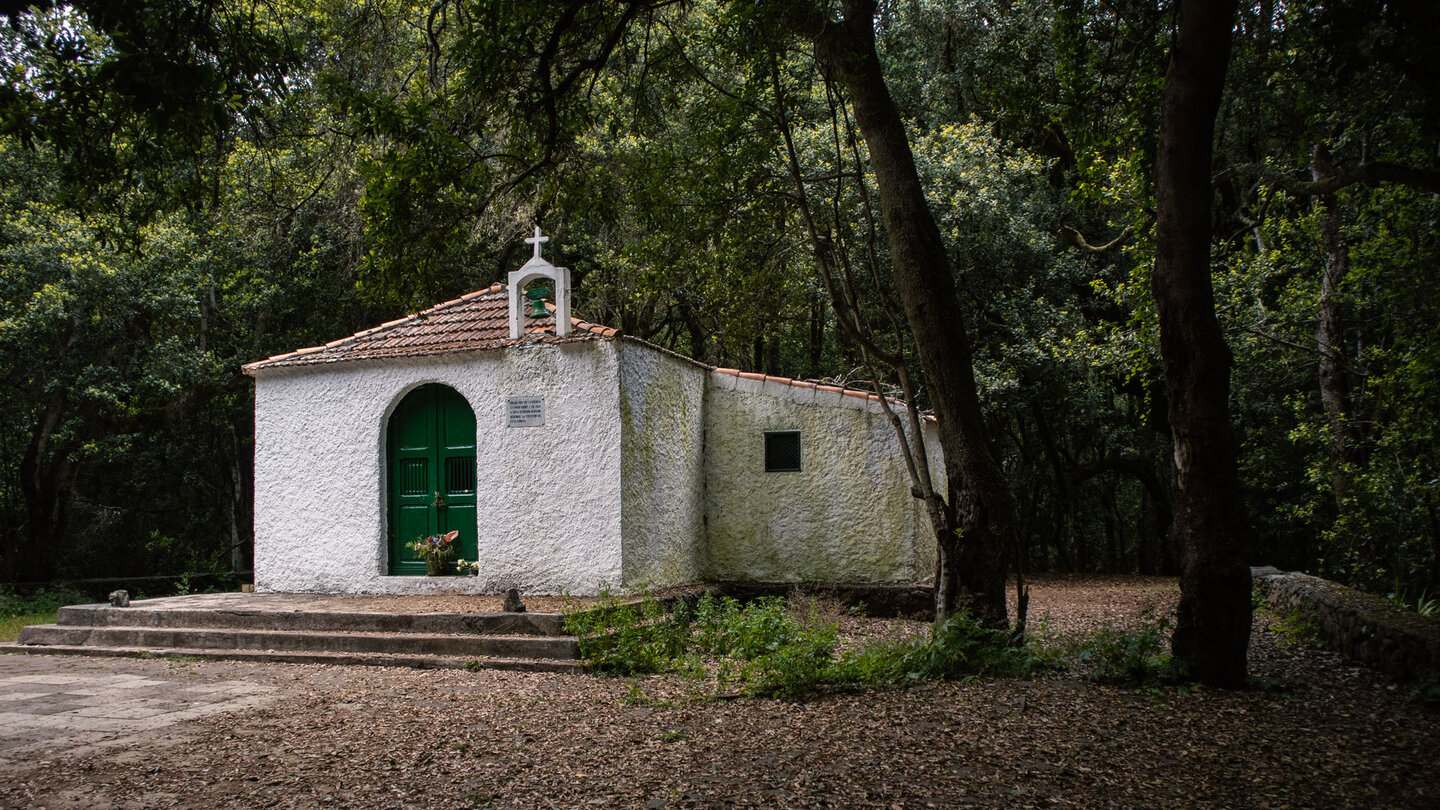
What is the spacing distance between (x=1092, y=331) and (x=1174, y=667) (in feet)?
32.0

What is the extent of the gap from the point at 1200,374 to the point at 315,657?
7862 mm

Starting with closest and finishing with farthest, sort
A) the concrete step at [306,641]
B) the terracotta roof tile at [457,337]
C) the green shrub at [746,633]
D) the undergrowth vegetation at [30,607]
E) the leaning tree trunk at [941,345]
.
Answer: the leaning tree trunk at [941,345]
the green shrub at [746,633]
the concrete step at [306,641]
the terracotta roof tile at [457,337]
the undergrowth vegetation at [30,607]

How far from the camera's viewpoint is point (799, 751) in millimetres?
5082

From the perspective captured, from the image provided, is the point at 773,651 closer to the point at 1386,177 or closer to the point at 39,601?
the point at 1386,177

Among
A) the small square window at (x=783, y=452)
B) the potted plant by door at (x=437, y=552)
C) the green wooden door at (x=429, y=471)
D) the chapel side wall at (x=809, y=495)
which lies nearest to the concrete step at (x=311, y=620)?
the potted plant by door at (x=437, y=552)

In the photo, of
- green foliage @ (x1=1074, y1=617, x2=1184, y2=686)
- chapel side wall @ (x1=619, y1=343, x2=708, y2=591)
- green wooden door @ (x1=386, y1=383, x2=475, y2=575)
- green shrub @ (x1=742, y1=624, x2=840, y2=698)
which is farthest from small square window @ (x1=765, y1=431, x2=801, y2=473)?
green foliage @ (x1=1074, y1=617, x2=1184, y2=686)

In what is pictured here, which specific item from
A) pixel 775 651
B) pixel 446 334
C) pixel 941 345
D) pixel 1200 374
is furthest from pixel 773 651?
pixel 446 334

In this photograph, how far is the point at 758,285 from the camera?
10719mm

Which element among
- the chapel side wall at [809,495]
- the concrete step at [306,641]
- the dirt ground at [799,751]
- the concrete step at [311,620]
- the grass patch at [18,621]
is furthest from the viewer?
the chapel side wall at [809,495]

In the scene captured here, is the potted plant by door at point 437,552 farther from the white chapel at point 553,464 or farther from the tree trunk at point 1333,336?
the tree trunk at point 1333,336

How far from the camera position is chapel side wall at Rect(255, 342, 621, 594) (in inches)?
423

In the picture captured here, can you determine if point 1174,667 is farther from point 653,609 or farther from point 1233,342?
point 1233,342

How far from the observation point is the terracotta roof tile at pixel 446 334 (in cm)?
1133

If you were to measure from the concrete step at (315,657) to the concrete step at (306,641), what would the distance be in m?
0.08
